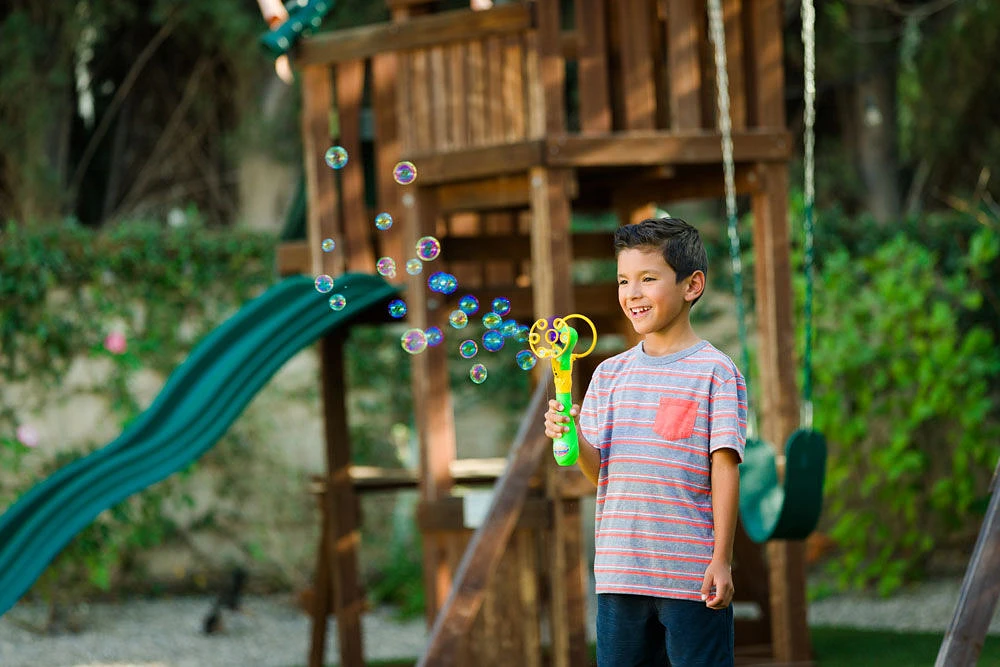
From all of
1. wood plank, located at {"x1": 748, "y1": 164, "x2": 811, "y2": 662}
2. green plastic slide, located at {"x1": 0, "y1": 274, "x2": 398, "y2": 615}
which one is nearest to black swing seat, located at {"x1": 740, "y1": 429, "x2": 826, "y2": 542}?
wood plank, located at {"x1": 748, "y1": 164, "x2": 811, "y2": 662}

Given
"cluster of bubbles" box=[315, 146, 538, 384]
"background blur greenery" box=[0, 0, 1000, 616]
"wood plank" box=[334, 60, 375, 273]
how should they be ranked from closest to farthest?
"cluster of bubbles" box=[315, 146, 538, 384], "wood plank" box=[334, 60, 375, 273], "background blur greenery" box=[0, 0, 1000, 616]

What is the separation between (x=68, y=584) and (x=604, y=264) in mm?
4337

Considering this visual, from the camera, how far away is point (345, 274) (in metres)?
5.50

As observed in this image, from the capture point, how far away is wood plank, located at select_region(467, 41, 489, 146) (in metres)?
5.13

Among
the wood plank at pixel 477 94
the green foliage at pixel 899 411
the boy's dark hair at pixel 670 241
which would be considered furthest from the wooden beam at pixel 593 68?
the green foliage at pixel 899 411

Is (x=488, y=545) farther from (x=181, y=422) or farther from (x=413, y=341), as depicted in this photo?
(x=181, y=422)

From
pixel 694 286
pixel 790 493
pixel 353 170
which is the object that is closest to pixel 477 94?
pixel 353 170

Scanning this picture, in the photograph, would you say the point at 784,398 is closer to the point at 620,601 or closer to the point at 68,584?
the point at 620,601

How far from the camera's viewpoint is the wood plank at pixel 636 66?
16.5 ft

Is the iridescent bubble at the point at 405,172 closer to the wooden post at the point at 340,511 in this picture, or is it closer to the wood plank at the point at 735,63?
the wood plank at the point at 735,63

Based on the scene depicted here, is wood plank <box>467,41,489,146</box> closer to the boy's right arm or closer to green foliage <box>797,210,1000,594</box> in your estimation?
the boy's right arm

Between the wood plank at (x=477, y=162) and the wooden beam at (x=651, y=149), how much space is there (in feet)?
0.29

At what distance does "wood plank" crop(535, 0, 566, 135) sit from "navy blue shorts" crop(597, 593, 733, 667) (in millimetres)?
2668

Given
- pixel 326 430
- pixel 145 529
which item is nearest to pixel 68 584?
pixel 145 529
